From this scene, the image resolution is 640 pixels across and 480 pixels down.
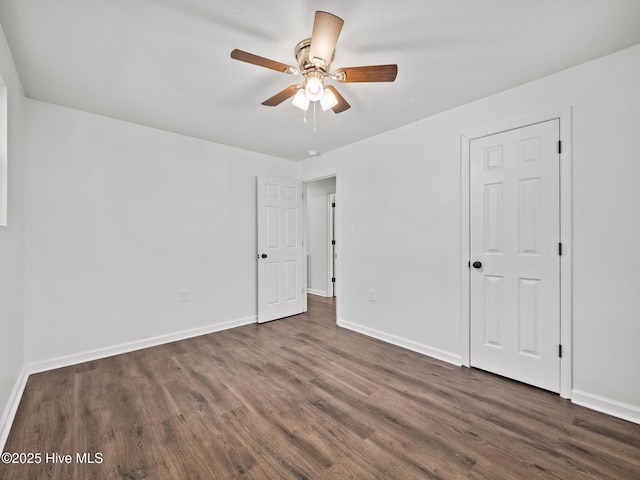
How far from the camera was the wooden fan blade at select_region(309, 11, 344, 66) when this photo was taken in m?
1.31

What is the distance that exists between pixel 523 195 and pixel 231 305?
134 inches

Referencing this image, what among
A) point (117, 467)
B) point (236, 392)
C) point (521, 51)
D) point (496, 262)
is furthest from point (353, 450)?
point (521, 51)

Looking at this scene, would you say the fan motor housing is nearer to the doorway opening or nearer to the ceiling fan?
the ceiling fan

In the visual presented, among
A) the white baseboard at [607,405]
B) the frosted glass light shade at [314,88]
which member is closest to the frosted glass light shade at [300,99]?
the frosted glass light shade at [314,88]

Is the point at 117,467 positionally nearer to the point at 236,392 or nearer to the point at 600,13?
A: the point at 236,392

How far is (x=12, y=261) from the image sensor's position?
197 centimetres

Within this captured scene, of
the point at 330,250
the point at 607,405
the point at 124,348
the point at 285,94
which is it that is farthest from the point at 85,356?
the point at 607,405

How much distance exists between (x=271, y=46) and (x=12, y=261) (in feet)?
7.53

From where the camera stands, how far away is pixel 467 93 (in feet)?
7.89

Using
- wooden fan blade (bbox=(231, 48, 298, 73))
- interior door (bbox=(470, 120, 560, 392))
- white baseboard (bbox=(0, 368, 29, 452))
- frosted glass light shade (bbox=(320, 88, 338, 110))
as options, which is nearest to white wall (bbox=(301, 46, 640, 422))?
interior door (bbox=(470, 120, 560, 392))

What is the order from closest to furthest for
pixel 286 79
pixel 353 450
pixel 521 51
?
1. pixel 353 450
2. pixel 521 51
3. pixel 286 79

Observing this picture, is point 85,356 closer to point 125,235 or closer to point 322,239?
point 125,235

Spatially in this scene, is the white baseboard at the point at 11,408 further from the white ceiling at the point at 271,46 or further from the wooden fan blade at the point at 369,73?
the wooden fan blade at the point at 369,73

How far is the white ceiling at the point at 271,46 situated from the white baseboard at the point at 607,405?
2329 mm
